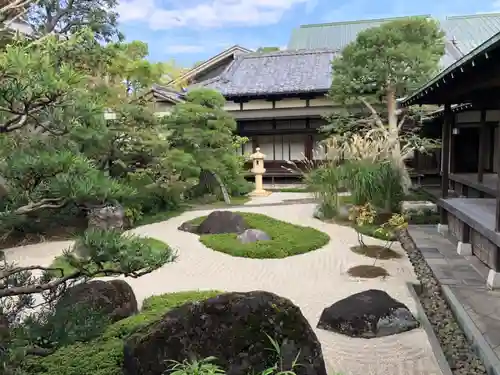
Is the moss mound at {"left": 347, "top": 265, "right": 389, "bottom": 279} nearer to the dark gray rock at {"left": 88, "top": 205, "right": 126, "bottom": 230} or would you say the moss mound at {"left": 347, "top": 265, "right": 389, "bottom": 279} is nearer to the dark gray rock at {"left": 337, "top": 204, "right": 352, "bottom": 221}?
the dark gray rock at {"left": 337, "top": 204, "right": 352, "bottom": 221}

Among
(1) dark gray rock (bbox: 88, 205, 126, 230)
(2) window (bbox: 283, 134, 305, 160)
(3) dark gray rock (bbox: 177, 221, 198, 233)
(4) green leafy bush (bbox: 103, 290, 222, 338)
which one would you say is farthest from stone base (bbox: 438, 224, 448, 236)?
(2) window (bbox: 283, 134, 305, 160)

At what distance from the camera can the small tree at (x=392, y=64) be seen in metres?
9.66

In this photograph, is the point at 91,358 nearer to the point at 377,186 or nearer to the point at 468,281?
the point at 468,281

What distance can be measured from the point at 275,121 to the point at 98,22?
25.5ft

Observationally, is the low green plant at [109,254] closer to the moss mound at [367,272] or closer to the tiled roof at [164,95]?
the moss mound at [367,272]

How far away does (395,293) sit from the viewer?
4535mm

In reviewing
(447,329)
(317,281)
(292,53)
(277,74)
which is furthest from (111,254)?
(292,53)

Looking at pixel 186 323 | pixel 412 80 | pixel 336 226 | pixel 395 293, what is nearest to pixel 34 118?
pixel 186 323

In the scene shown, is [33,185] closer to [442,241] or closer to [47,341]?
[47,341]

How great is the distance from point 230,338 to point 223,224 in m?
5.57

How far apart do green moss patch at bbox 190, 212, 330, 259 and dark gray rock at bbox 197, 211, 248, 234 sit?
221 millimetres

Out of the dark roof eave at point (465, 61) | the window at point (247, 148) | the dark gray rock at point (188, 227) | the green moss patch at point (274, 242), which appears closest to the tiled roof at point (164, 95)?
the window at point (247, 148)

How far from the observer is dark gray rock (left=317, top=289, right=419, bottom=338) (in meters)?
3.53

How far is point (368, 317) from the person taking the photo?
3600mm
